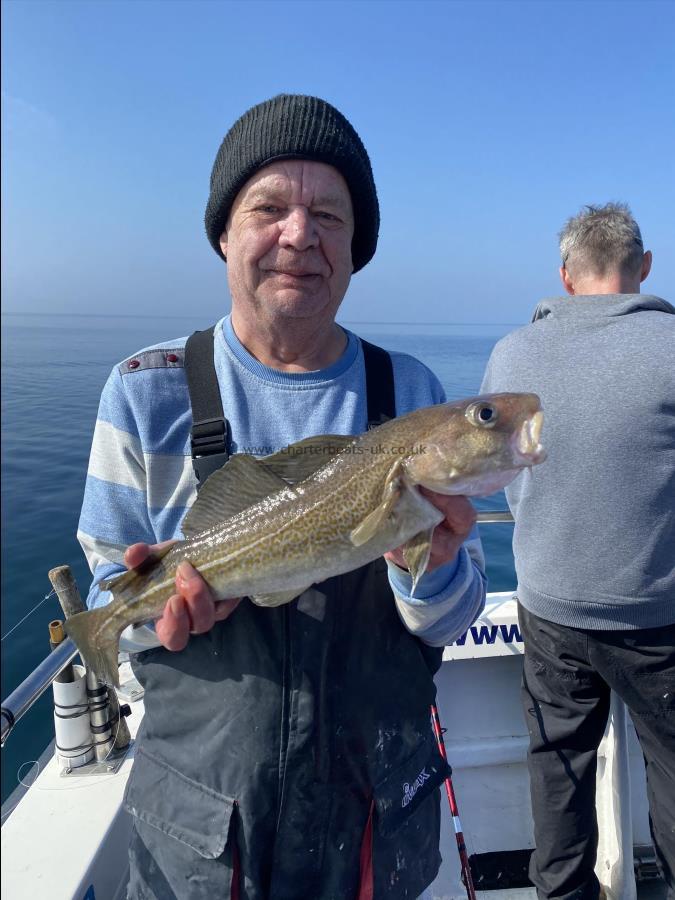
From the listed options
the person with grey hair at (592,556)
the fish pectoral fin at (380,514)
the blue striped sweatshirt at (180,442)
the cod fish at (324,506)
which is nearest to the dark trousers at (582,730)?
the person with grey hair at (592,556)

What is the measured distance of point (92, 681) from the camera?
3531mm

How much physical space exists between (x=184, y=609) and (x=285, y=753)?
678mm

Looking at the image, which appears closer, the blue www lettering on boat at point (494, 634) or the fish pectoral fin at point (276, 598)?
the fish pectoral fin at point (276, 598)

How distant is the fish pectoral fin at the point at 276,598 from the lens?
86.5 inches

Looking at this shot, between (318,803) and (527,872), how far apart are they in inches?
130

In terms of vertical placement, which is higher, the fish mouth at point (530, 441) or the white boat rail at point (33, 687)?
the fish mouth at point (530, 441)

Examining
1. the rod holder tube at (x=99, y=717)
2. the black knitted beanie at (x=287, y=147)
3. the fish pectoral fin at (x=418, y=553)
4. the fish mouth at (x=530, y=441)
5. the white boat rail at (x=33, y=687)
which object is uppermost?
the black knitted beanie at (x=287, y=147)

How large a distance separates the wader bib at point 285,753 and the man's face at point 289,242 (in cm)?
51

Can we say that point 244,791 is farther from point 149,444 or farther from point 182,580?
point 149,444

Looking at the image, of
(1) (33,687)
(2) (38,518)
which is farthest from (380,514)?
(2) (38,518)

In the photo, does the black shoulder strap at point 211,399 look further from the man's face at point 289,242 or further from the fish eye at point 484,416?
the fish eye at point 484,416

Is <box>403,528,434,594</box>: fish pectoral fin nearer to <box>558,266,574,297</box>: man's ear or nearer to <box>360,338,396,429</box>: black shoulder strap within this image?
<box>360,338,396,429</box>: black shoulder strap

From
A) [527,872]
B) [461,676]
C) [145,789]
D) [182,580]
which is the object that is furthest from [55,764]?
[527,872]

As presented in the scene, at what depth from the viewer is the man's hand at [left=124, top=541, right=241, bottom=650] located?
2.14m
